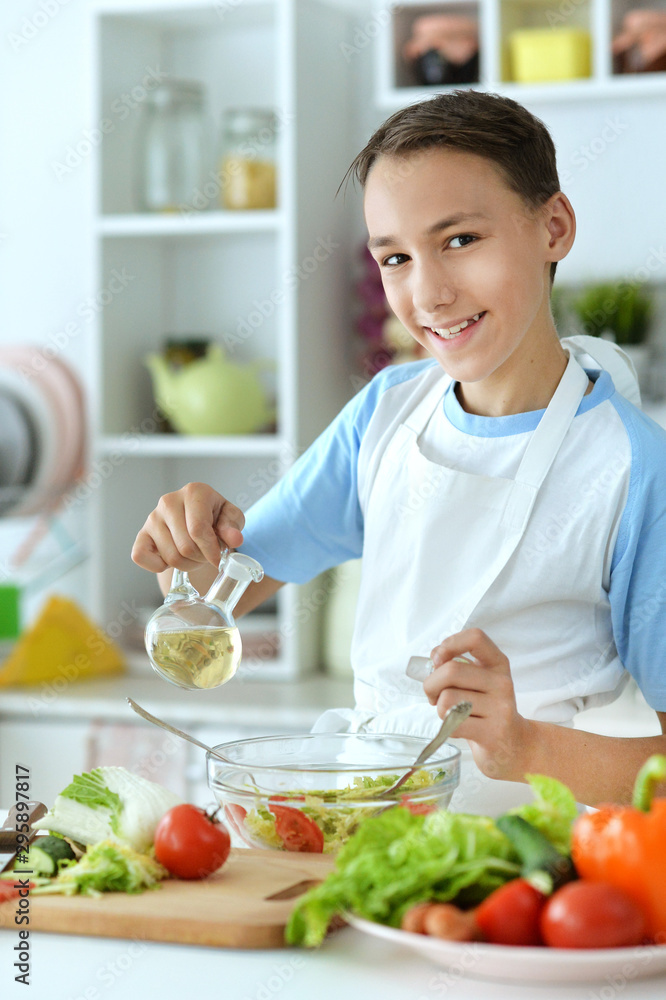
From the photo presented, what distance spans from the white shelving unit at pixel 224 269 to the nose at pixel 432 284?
121 cm

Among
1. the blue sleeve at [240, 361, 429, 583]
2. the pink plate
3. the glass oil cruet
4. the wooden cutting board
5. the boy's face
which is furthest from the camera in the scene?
the blue sleeve at [240, 361, 429, 583]

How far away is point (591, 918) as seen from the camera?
0.64m

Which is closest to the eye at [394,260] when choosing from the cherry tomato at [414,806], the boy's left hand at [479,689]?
the boy's left hand at [479,689]

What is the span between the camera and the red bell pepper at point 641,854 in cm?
65

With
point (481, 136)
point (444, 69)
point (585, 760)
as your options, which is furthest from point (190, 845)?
point (444, 69)

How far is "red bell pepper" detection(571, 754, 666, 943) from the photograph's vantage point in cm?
65

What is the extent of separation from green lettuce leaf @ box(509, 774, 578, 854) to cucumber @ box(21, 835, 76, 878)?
1.08ft

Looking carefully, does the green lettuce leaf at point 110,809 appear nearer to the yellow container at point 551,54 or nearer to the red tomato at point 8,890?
the red tomato at point 8,890

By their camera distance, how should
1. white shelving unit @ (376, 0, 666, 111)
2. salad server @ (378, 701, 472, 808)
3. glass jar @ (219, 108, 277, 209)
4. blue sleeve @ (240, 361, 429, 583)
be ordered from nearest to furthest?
salad server @ (378, 701, 472, 808)
blue sleeve @ (240, 361, 429, 583)
white shelving unit @ (376, 0, 666, 111)
glass jar @ (219, 108, 277, 209)

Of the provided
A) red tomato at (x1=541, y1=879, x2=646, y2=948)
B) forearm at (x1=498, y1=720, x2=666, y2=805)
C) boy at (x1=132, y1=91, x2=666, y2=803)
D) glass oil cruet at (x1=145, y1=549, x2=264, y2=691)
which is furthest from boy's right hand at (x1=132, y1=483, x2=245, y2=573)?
red tomato at (x1=541, y1=879, x2=646, y2=948)

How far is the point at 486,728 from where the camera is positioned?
0.94m

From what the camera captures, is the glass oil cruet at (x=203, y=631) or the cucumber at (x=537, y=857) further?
the glass oil cruet at (x=203, y=631)

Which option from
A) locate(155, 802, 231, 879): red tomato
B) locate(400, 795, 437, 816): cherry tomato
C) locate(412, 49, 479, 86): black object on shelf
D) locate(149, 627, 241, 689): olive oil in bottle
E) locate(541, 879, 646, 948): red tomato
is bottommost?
locate(155, 802, 231, 879): red tomato

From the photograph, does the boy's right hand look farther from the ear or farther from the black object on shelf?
the black object on shelf
